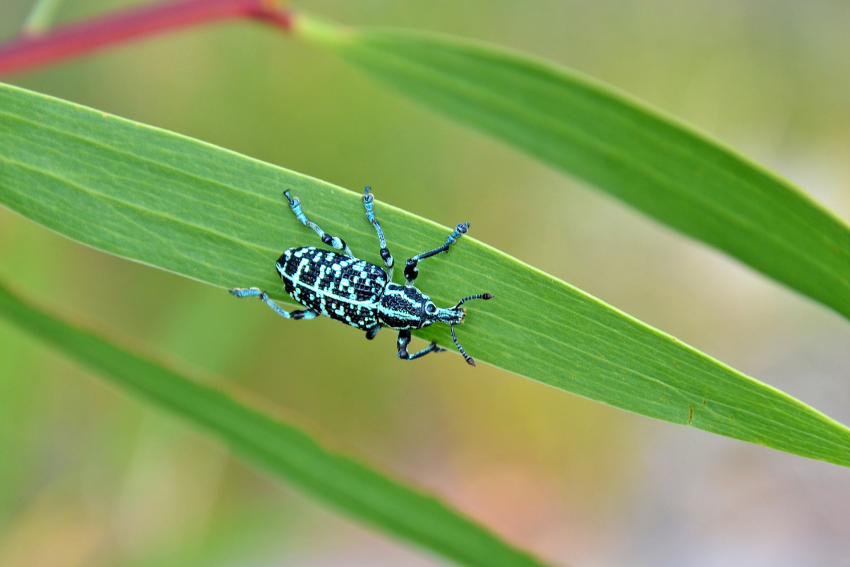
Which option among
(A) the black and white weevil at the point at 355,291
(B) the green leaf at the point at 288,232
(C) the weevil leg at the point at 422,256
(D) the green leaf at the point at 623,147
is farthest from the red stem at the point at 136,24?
(C) the weevil leg at the point at 422,256

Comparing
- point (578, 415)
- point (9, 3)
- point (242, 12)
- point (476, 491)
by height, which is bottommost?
point (476, 491)

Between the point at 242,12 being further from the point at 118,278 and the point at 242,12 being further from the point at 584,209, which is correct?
the point at 584,209

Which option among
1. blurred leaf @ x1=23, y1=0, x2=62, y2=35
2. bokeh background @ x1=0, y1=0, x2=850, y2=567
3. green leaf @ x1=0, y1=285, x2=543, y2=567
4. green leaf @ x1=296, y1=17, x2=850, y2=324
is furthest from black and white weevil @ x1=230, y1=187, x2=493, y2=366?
bokeh background @ x1=0, y1=0, x2=850, y2=567

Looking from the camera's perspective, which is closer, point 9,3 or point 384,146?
point 9,3

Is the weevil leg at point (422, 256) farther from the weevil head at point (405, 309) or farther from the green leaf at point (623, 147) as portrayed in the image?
the green leaf at point (623, 147)

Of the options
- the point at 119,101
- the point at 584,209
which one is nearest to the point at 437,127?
the point at 584,209

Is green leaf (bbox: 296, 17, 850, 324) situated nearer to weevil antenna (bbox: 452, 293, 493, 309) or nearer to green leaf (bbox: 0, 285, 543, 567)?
weevil antenna (bbox: 452, 293, 493, 309)
